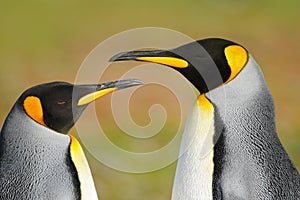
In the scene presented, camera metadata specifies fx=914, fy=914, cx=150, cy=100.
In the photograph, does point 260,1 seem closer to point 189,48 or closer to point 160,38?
point 160,38

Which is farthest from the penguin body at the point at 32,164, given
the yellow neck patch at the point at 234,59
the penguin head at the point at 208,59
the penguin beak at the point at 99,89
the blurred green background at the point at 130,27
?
the blurred green background at the point at 130,27

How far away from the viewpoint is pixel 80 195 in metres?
3.91

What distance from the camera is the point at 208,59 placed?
404 centimetres

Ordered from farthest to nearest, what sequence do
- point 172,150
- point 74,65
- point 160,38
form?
point 160,38 → point 74,65 → point 172,150

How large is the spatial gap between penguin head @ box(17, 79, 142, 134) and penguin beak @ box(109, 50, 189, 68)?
122mm

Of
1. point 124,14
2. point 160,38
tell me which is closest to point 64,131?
point 160,38

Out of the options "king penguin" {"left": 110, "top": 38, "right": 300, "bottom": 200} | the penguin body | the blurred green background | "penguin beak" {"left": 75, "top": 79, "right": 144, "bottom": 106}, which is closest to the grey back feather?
"king penguin" {"left": 110, "top": 38, "right": 300, "bottom": 200}

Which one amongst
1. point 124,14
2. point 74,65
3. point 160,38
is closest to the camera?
point 74,65

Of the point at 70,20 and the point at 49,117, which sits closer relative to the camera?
the point at 49,117

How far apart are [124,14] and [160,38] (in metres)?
3.06

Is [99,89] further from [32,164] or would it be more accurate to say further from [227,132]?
[227,132]

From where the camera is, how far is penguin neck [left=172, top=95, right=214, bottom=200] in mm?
3982

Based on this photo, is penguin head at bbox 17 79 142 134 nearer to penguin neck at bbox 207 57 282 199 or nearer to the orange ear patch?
the orange ear patch

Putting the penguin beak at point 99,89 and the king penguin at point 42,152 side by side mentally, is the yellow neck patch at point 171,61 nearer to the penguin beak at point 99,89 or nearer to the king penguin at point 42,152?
the penguin beak at point 99,89
